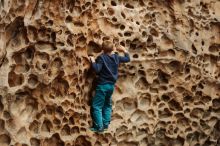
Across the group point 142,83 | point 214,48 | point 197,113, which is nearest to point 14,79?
point 142,83

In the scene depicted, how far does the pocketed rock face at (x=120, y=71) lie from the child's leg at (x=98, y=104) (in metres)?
0.07

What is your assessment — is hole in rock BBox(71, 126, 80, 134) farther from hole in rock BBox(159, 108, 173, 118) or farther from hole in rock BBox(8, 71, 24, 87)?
hole in rock BBox(159, 108, 173, 118)

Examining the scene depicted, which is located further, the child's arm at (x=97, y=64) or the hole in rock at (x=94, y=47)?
the hole in rock at (x=94, y=47)

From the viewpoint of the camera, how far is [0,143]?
4688 millimetres

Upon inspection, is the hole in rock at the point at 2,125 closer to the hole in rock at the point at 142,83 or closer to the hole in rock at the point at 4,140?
the hole in rock at the point at 4,140

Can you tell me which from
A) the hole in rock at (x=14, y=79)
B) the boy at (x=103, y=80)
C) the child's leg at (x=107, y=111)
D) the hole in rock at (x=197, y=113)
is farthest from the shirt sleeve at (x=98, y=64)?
the hole in rock at (x=197, y=113)

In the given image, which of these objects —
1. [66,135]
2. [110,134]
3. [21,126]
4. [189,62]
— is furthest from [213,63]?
[21,126]

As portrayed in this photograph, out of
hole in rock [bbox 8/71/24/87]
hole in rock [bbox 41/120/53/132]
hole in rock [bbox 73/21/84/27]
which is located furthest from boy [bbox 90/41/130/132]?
hole in rock [bbox 8/71/24/87]

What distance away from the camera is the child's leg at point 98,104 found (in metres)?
5.02

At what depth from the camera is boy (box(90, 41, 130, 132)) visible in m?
5.01

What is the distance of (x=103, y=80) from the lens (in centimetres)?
502

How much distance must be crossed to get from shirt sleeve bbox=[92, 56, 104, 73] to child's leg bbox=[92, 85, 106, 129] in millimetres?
153

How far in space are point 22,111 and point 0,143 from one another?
1.01 ft

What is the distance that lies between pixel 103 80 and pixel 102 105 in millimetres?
225
